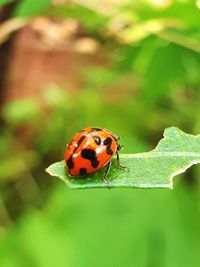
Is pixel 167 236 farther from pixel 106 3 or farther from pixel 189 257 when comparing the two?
pixel 106 3

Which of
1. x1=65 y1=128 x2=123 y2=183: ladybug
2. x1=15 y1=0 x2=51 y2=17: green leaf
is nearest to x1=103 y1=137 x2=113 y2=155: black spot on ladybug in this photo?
x1=65 y1=128 x2=123 y2=183: ladybug

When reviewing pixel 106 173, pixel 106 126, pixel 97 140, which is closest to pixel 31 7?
pixel 97 140

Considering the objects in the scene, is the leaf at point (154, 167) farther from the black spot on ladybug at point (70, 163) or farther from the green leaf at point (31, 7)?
the green leaf at point (31, 7)

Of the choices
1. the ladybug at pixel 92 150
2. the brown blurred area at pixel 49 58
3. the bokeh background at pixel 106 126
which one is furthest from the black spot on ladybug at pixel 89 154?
the brown blurred area at pixel 49 58

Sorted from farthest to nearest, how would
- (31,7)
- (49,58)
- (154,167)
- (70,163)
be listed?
(49,58) → (31,7) → (70,163) → (154,167)

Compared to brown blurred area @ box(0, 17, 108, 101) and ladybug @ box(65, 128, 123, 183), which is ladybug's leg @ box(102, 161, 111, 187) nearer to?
A: ladybug @ box(65, 128, 123, 183)

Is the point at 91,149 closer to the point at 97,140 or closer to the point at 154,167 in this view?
the point at 97,140

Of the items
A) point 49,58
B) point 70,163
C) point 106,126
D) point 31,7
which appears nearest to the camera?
point 70,163
